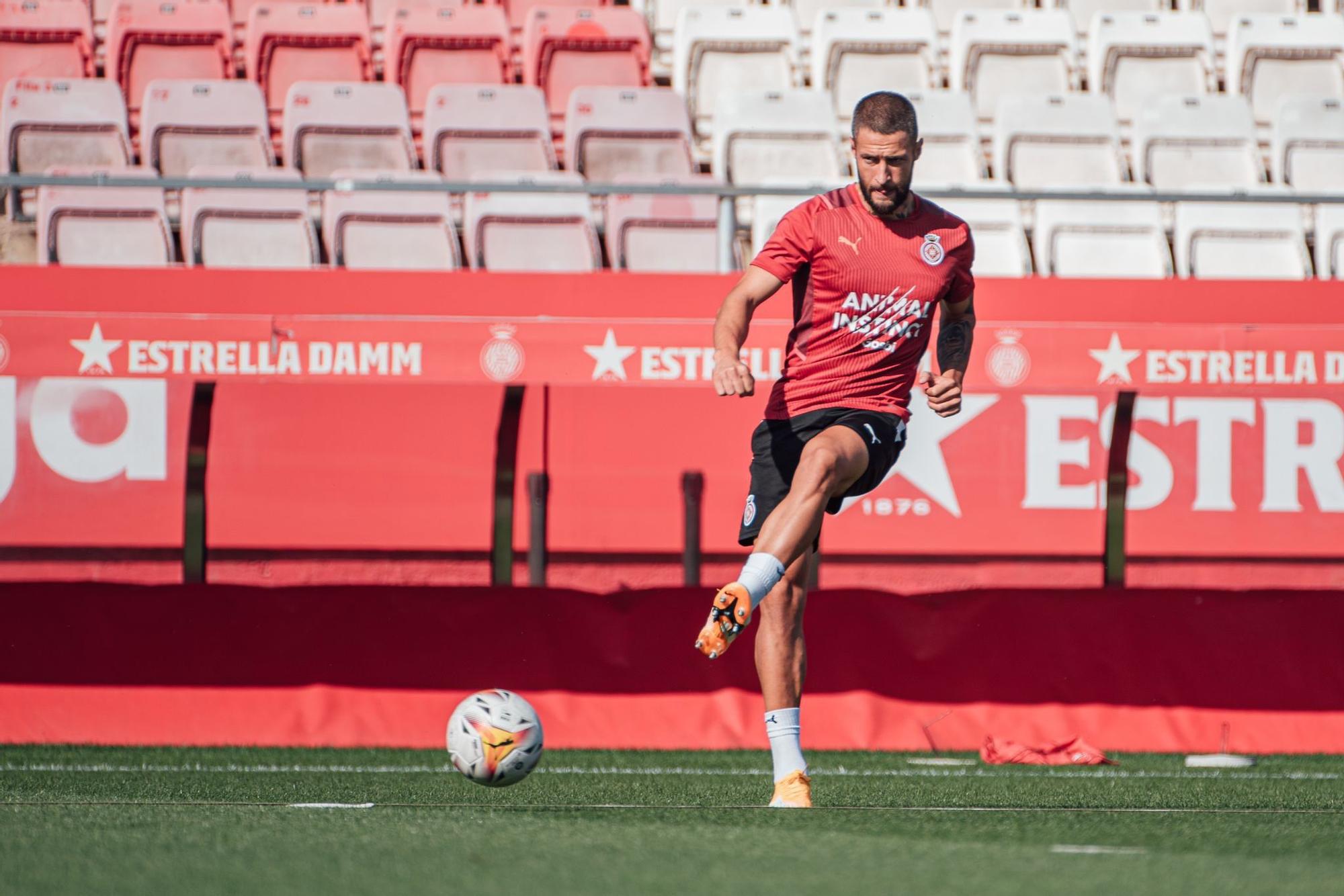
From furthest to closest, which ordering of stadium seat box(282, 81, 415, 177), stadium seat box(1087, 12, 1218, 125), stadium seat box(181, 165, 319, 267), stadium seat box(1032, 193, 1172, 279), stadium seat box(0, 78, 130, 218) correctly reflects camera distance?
stadium seat box(1087, 12, 1218, 125)
stadium seat box(282, 81, 415, 177)
stadium seat box(0, 78, 130, 218)
stadium seat box(1032, 193, 1172, 279)
stadium seat box(181, 165, 319, 267)

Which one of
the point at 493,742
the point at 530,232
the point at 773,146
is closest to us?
the point at 493,742

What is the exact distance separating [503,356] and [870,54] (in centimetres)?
448

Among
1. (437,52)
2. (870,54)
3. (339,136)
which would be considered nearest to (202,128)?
(339,136)

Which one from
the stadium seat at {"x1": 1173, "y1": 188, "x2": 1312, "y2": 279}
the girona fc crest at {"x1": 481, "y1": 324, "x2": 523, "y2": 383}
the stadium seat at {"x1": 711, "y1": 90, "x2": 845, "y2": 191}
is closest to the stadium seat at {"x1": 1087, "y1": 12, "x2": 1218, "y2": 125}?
the stadium seat at {"x1": 1173, "y1": 188, "x2": 1312, "y2": 279}

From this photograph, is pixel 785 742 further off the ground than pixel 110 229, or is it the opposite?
pixel 110 229

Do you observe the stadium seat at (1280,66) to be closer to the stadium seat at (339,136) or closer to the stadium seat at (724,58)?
the stadium seat at (724,58)

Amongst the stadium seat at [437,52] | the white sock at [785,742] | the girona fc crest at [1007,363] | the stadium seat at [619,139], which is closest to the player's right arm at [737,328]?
the white sock at [785,742]

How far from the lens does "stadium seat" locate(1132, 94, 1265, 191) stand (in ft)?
32.9

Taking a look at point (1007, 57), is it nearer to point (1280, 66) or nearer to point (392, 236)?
point (1280, 66)

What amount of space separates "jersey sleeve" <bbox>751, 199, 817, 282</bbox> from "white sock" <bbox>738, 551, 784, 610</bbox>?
88cm

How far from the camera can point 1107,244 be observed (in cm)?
918

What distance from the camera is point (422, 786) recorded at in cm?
532

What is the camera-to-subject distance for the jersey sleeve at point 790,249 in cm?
464

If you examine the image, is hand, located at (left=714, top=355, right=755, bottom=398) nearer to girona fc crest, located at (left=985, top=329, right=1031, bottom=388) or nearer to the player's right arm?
the player's right arm
